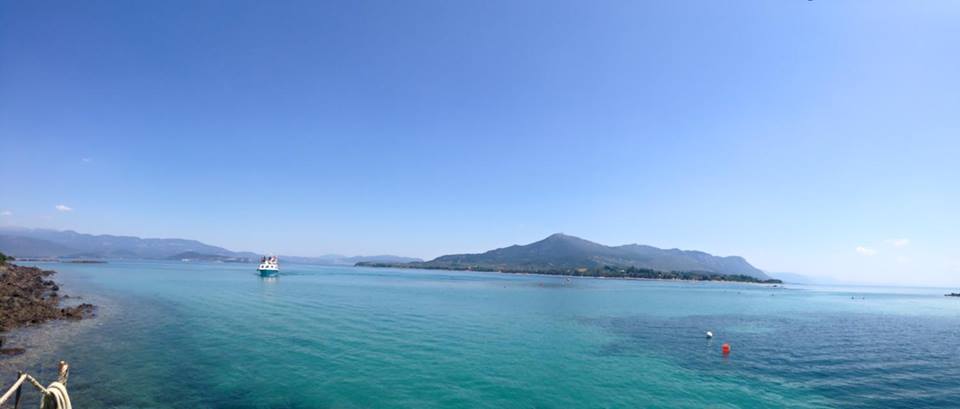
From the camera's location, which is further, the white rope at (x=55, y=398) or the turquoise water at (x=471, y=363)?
the turquoise water at (x=471, y=363)

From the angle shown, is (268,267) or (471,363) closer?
(471,363)

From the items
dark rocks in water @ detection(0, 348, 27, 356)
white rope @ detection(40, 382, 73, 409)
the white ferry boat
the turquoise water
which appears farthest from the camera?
the white ferry boat

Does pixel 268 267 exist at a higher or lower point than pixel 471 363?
higher

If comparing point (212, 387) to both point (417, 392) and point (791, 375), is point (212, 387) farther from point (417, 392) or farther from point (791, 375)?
point (791, 375)

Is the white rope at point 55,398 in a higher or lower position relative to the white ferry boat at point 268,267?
higher

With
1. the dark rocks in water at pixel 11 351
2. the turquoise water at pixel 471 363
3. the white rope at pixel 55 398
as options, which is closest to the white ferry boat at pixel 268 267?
the turquoise water at pixel 471 363

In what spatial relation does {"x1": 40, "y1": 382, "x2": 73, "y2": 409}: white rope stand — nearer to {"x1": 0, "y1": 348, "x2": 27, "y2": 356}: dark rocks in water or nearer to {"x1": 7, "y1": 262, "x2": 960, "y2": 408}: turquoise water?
{"x1": 7, "y1": 262, "x2": 960, "y2": 408}: turquoise water

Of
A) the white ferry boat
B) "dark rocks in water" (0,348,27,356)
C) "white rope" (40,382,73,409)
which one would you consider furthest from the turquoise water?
the white ferry boat

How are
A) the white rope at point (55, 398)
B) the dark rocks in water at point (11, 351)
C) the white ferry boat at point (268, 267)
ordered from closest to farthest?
the white rope at point (55, 398) < the dark rocks in water at point (11, 351) < the white ferry boat at point (268, 267)

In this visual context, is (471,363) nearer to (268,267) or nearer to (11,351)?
(11,351)

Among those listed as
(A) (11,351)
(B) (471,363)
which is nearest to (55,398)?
(B) (471,363)

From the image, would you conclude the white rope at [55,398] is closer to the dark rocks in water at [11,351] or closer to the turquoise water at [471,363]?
the turquoise water at [471,363]

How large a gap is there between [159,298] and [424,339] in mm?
44370

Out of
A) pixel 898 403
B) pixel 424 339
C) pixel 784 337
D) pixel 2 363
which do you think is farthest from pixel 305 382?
pixel 784 337
